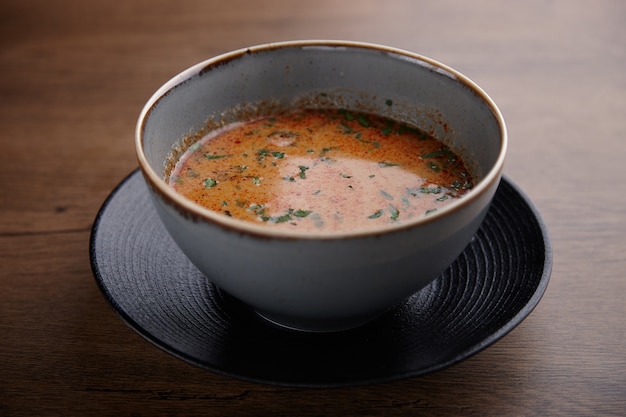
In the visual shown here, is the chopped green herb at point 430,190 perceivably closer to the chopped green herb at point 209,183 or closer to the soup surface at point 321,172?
the soup surface at point 321,172

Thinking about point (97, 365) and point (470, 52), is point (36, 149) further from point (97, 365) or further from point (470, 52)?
point (470, 52)

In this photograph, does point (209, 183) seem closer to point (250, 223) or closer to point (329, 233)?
point (250, 223)

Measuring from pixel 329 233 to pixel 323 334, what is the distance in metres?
0.32

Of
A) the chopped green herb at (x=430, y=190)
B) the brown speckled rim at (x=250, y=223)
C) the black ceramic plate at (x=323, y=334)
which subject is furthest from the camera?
the chopped green herb at (x=430, y=190)

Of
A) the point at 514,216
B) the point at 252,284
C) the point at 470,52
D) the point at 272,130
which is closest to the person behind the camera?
the point at 252,284

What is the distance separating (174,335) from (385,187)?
52 centimetres

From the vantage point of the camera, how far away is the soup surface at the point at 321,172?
144cm

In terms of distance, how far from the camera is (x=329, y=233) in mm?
1124

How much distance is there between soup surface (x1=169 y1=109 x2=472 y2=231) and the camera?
56.8 inches

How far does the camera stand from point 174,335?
1317 mm

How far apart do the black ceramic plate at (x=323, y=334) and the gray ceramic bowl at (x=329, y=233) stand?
6 centimetres

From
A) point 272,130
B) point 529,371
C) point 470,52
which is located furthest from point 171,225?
point 470,52

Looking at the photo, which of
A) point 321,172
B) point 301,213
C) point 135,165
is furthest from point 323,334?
point 135,165

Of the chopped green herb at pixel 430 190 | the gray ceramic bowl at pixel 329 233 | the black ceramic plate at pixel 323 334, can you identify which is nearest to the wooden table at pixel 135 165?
the black ceramic plate at pixel 323 334
